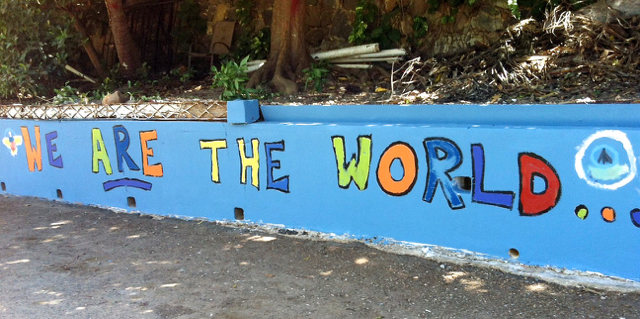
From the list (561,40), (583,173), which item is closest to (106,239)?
(583,173)

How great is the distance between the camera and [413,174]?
4.94m

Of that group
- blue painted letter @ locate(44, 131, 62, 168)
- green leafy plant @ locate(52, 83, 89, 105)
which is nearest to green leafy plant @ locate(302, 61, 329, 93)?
green leafy plant @ locate(52, 83, 89, 105)

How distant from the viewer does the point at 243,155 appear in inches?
239

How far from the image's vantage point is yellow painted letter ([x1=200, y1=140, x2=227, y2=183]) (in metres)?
6.23

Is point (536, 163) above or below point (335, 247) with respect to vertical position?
above

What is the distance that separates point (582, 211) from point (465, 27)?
5.10 meters

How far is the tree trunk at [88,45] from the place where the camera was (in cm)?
1032

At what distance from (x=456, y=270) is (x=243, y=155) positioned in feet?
8.49

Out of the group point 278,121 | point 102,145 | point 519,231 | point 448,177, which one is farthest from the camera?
point 102,145

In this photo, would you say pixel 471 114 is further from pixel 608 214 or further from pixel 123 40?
pixel 123 40

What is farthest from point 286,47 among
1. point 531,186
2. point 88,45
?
point 531,186

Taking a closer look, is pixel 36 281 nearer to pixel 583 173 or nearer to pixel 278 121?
pixel 278 121

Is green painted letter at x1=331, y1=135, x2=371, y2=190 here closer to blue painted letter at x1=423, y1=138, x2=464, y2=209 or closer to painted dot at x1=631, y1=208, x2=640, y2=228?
blue painted letter at x1=423, y1=138, x2=464, y2=209

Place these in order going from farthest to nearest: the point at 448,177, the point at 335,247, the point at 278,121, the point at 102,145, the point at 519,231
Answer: the point at 102,145 < the point at 278,121 < the point at 335,247 < the point at 448,177 < the point at 519,231
